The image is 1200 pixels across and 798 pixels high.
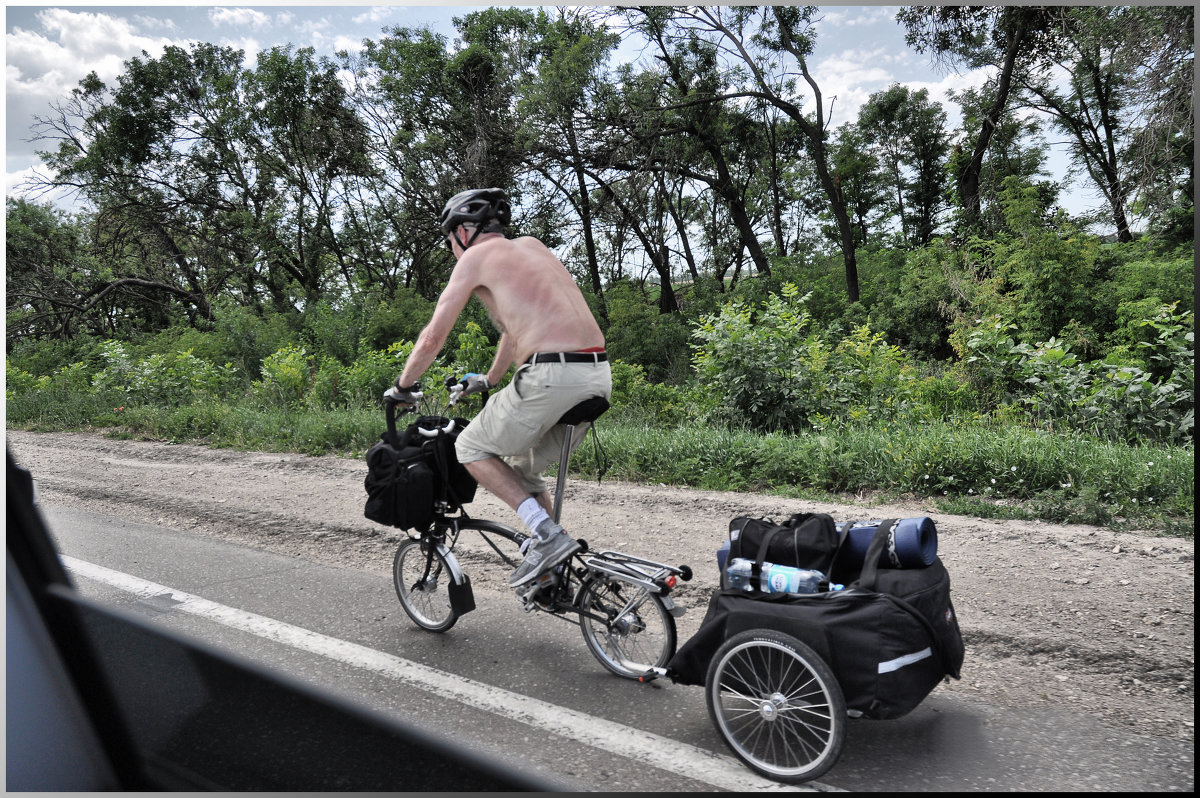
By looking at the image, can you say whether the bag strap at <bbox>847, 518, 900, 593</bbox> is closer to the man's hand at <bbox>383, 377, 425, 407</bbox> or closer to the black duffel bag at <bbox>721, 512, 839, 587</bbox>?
the black duffel bag at <bbox>721, 512, 839, 587</bbox>

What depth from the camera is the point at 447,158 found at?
1930cm

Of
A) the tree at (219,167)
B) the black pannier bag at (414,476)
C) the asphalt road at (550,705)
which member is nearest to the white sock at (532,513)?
the black pannier bag at (414,476)

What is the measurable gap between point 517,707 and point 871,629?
1.47 meters

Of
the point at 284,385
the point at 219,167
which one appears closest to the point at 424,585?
the point at 284,385

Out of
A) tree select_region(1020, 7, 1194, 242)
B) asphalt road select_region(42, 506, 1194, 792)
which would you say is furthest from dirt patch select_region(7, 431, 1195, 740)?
tree select_region(1020, 7, 1194, 242)

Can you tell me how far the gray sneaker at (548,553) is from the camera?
3430 millimetres

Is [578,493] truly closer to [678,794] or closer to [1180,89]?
[678,794]

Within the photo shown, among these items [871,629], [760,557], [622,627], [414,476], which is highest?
[414,476]

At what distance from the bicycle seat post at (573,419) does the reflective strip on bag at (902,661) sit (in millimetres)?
1497

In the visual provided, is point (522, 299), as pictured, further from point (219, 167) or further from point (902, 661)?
point (219, 167)

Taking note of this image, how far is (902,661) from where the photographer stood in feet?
8.64

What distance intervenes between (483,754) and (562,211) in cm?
1816

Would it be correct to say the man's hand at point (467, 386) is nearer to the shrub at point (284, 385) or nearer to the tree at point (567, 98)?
the shrub at point (284, 385)

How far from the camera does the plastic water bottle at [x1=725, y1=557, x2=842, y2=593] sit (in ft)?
9.39
